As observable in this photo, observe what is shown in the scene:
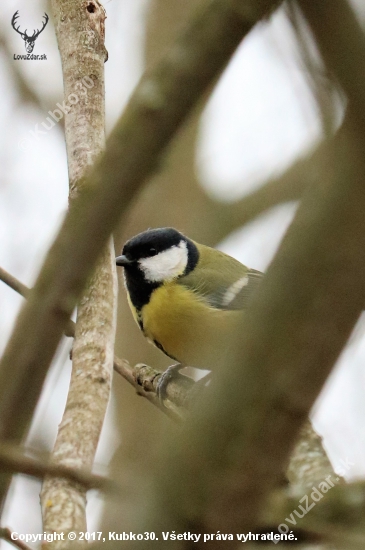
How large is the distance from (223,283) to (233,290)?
0.34ft

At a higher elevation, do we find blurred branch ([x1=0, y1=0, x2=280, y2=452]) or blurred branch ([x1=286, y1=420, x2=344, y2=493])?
blurred branch ([x1=0, y1=0, x2=280, y2=452])

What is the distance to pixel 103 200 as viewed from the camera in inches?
36.1

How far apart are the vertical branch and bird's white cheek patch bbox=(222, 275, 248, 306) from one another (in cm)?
100

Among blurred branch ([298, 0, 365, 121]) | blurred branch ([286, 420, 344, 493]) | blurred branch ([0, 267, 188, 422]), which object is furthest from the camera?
blurred branch ([0, 267, 188, 422])

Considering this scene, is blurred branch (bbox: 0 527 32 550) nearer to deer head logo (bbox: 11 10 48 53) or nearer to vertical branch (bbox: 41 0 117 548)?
vertical branch (bbox: 41 0 117 548)

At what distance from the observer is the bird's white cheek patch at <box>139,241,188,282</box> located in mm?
3238

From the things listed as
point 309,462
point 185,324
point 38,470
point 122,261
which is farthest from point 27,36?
point 38,470

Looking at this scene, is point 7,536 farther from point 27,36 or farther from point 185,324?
point 27,36

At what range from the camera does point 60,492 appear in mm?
1481

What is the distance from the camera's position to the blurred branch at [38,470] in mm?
863

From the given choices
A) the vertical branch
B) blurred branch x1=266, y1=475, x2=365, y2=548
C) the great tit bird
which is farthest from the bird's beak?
blurred branch x1=266, y1=475, x2=365, y2=548

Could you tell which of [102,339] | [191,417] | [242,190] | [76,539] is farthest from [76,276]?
[242,190]

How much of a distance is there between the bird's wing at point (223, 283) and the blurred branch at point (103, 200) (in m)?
2.13

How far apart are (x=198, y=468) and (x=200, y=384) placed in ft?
6.04
